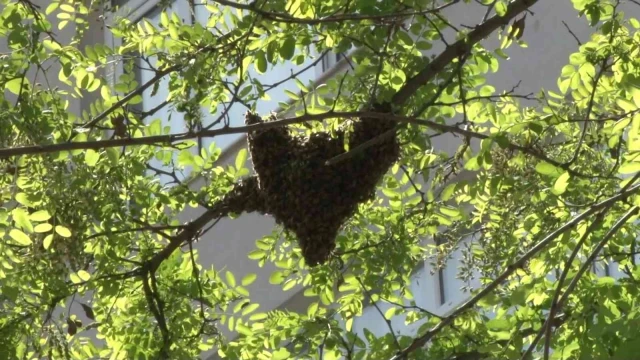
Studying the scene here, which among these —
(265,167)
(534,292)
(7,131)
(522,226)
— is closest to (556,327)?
(534,292)

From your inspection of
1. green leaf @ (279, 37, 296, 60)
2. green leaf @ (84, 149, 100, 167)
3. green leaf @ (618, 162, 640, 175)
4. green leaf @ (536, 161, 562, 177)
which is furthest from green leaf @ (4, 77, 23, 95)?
green leaf @ (618, 162, 640, 175)

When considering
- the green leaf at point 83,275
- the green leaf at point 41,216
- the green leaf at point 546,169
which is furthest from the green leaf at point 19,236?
the green leaf at point 546,169

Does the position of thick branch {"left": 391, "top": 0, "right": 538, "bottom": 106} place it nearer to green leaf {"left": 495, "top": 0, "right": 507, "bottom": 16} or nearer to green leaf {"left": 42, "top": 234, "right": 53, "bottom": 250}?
green leaf {"left": 495, "top": 0, "right": 507, "bottom": 16}

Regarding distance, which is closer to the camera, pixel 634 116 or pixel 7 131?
pixel 634 116

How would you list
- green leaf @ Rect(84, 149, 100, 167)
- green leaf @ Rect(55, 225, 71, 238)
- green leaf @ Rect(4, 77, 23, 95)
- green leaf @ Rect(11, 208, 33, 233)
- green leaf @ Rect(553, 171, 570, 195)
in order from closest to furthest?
green leaf @ Rect(553, 171, 570, 195)
green leaf @ Rect(11, 208, 33, 233)
green leaf @ Rect(55, 225, 71, 238)
green leaf @ Rect(84, 149, 100, 167)
green leaf @ Rect(4, 77, 23, 95)

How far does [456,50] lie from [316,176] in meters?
0.67

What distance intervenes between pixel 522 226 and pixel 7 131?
207 cm

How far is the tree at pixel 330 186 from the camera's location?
4.19m

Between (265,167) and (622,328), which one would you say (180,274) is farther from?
(622,328)

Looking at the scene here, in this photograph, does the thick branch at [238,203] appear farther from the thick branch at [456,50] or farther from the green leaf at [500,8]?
the green leaf at [500,8]

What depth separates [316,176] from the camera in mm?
4250

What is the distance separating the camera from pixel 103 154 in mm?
4684

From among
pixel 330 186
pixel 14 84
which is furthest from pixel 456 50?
pixel 14 84

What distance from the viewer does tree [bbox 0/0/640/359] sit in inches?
165
